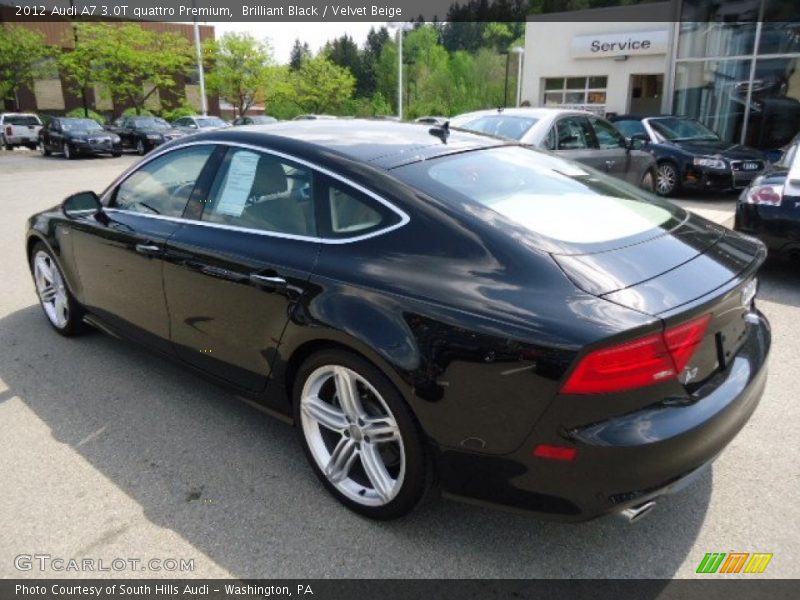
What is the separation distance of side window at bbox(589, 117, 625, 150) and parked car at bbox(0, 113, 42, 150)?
87.6ft

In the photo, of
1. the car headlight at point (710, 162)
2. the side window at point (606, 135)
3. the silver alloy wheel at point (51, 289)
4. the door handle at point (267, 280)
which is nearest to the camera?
the door handle at point (267, 280)

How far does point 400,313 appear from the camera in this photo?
90.4 inches

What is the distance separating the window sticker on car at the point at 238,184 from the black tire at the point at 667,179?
968 cm

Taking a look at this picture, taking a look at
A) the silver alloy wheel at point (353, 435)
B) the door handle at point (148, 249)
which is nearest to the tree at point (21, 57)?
the door handle at point (148, 249)

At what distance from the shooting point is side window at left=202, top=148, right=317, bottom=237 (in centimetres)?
280

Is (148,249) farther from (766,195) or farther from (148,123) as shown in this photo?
(148,123)

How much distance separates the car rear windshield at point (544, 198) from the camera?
243 cm

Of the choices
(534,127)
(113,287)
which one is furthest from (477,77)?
(113,287)

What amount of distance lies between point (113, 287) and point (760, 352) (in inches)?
136

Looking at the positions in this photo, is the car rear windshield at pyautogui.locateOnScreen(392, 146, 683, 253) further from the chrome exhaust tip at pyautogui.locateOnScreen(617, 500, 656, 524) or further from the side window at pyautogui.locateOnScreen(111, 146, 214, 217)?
A: the side window at pyautogui.locateOnScreen(111, 146, 214, 217)

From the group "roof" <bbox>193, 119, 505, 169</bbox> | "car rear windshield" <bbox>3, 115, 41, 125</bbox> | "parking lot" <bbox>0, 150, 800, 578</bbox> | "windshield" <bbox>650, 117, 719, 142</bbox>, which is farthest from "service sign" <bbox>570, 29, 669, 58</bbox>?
"car rear windshield" <bbox>3, 115, 41, 125</bbox>

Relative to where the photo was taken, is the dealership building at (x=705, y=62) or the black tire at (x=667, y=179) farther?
the dealership building at (x=705, y=62)

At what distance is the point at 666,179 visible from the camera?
11.2 metres

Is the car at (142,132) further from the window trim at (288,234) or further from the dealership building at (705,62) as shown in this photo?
the window trim at (288,234)
